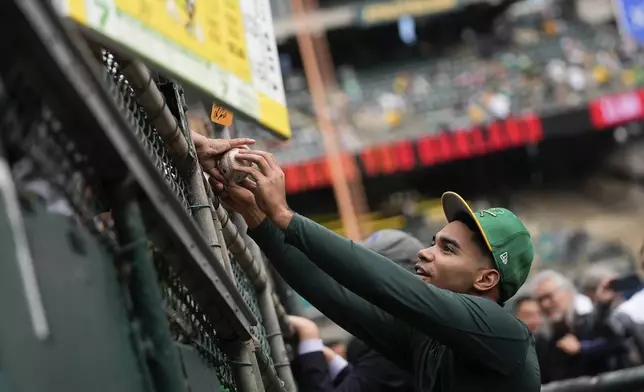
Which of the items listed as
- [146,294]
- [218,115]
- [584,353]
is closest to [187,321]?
[146,294]

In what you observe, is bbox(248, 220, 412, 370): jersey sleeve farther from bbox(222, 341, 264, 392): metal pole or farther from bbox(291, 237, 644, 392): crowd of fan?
bbox(291, 237, 644, 392): crowd of fan

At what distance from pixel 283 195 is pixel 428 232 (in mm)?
16902

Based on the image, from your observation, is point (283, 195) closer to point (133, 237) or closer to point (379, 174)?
point (133, 237)

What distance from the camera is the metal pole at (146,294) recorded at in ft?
4.66

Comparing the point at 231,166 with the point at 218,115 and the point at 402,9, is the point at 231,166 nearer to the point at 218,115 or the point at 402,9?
the point at 218,115

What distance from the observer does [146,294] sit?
1.45m

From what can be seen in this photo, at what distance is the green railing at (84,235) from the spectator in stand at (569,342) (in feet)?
11.7

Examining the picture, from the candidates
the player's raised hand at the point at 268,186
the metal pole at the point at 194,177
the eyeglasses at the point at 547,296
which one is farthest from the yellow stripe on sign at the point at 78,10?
the eyeglasses at the point at 547,296

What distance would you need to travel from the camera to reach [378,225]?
69.2ft

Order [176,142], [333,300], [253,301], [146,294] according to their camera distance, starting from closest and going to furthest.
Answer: [146,294], [176,142], [333,300], [253,301]

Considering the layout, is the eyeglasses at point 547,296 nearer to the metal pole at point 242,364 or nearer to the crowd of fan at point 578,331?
the crowd of fan at point 578,331

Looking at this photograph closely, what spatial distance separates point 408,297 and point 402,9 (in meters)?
22.7

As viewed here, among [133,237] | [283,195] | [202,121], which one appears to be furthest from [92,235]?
[202,121]

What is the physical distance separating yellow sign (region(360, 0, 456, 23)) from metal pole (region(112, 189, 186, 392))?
23.2 m
